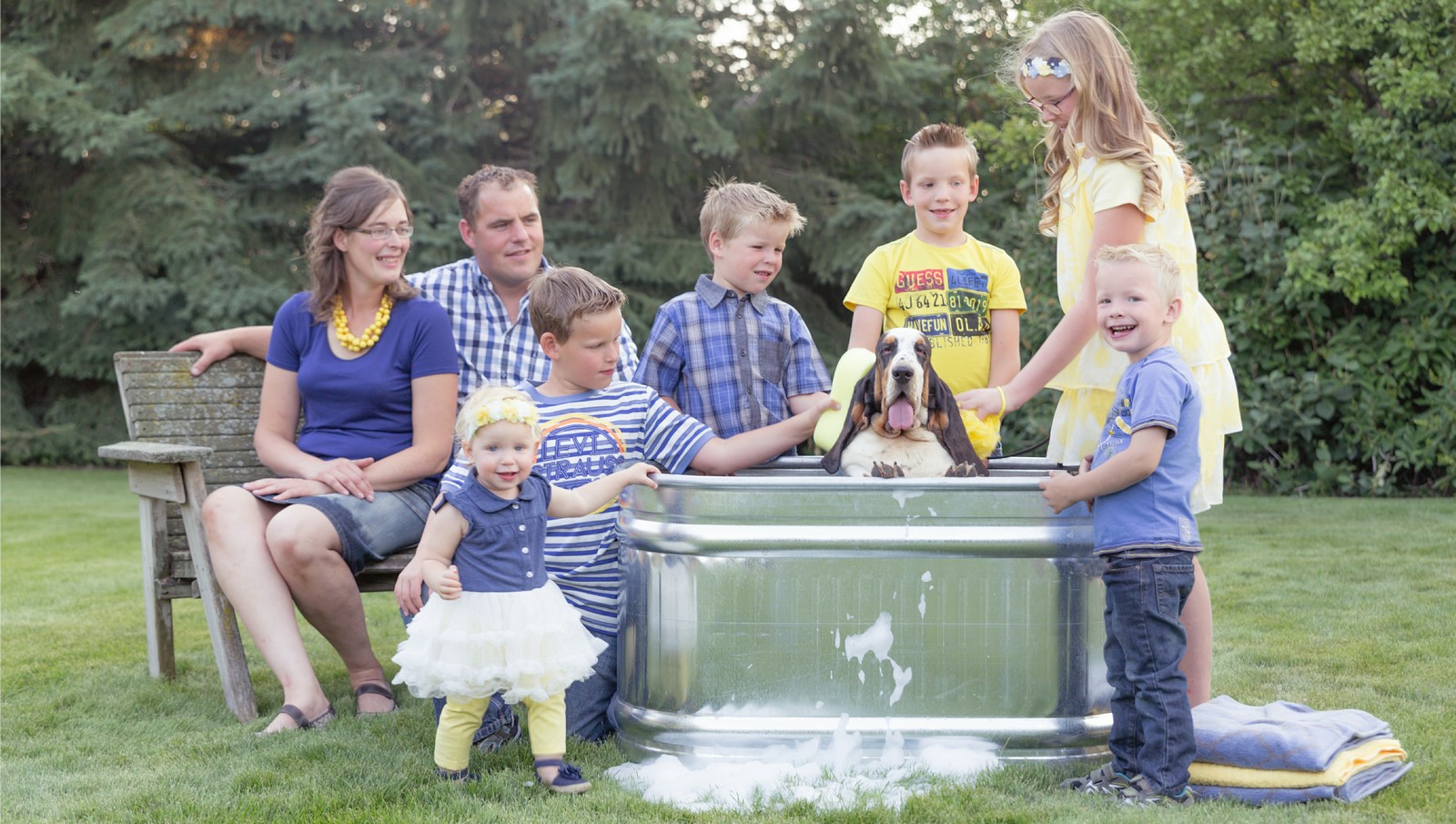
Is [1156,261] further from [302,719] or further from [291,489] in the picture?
[302,719]

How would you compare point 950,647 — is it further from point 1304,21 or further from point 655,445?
point 1304,21

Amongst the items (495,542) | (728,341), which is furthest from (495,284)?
(495,542)

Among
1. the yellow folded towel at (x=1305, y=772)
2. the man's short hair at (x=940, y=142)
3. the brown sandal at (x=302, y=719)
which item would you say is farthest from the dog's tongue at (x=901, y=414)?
the brown sandal at (x=302, y=719)

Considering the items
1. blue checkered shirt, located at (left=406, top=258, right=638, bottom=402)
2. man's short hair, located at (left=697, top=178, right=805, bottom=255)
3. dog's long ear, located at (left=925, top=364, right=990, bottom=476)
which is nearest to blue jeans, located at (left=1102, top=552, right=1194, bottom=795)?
dog's long ear, located at (left=925, top=364, right=990, bottom=476)

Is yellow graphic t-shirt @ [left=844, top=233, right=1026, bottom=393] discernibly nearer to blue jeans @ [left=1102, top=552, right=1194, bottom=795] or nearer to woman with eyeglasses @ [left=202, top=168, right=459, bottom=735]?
blue jeans @ [left=1102, top=552, right=1194, bottom=795]

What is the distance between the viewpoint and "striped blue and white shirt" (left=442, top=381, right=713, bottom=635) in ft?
10.1

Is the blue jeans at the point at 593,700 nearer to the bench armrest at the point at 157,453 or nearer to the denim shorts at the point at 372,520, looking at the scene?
the denim shorts at the point at 372,520

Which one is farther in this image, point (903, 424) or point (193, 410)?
point (193, 410)

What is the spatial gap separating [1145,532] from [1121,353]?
2.04ft

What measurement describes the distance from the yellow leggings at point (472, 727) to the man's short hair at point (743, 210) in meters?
1.42

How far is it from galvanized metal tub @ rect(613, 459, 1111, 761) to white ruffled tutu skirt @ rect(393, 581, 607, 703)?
0.28 m

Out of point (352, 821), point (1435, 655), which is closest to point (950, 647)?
point (352, 821)

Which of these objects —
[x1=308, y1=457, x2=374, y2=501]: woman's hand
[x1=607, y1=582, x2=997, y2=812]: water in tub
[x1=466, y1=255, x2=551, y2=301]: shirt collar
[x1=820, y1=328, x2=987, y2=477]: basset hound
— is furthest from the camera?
[x1=466, y1=255, x2=551, y2=301]: shirt collar

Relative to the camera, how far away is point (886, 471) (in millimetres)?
2818
